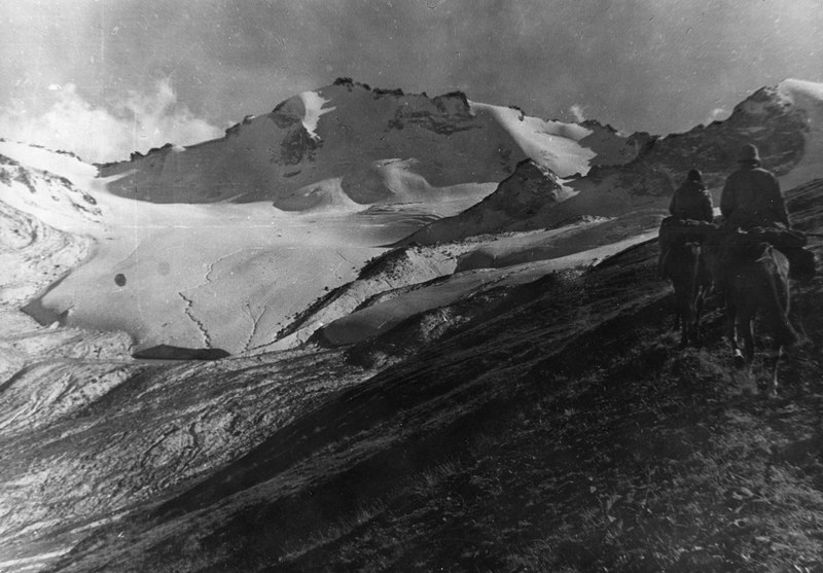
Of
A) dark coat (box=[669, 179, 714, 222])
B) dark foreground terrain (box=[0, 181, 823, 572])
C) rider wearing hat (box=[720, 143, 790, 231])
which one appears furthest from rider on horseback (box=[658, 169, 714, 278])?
dark foreground terrain (box=[0, 181, 823, 572])

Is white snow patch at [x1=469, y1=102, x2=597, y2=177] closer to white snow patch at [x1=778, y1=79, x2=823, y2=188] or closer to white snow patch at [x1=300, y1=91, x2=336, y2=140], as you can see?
white snow patch at [x1=300, y1=91, x2=336, y2=140]

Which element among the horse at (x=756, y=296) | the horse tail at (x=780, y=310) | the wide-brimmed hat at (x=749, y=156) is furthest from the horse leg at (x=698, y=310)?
the wide-brimmed hat at (x=749, y=156)

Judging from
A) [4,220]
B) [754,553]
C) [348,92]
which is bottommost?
[754,553]

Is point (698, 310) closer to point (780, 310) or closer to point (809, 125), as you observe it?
point (780, 310)

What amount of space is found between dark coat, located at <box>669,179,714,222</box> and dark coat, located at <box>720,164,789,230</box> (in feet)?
3.48

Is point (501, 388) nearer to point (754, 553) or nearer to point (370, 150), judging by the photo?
point (754, 553)

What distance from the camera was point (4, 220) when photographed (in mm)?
57375

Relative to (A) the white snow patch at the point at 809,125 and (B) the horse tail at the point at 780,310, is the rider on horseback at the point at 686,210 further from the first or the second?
(A) the white snow patch at the point at 809,125

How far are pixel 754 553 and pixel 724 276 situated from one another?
12.7 ft

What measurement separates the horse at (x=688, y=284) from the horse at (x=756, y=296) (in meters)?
0.75

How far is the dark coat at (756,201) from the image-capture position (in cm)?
705

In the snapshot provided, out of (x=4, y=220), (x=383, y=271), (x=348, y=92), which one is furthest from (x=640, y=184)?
(x=348, y=92)

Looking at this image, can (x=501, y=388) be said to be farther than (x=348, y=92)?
No

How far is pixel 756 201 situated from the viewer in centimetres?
712
